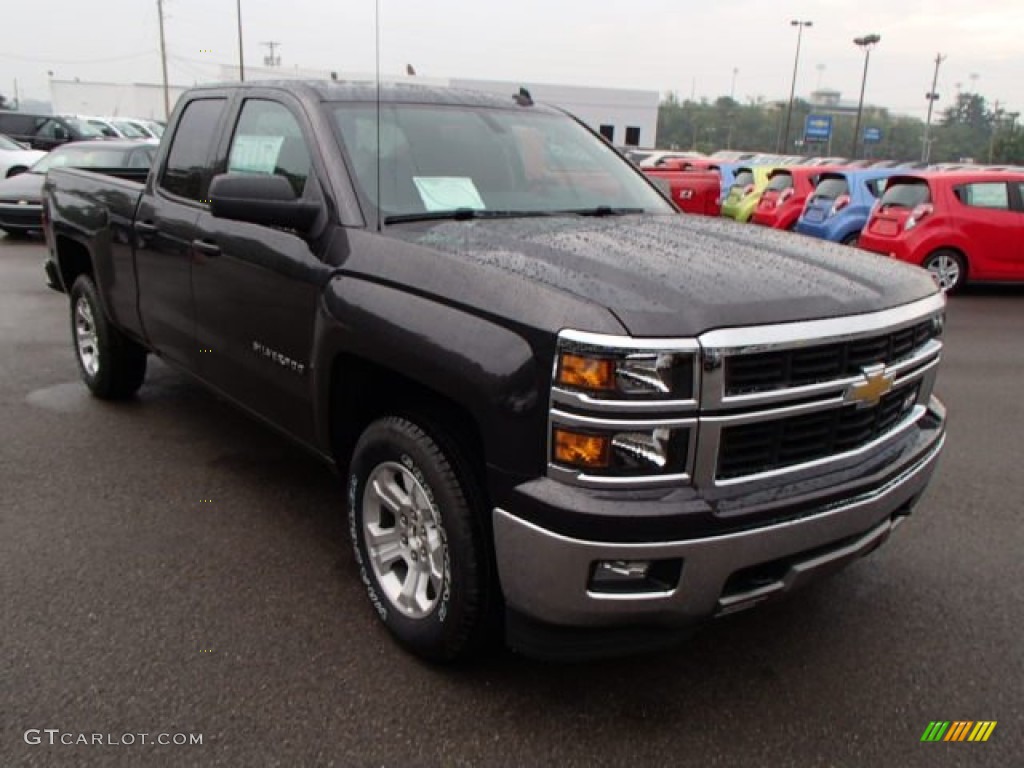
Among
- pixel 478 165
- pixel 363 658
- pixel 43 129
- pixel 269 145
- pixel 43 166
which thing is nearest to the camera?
pixel 363 658

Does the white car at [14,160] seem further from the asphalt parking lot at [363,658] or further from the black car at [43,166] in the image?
the asphalt parking lot at [363,658]

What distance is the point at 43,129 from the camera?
23.3 m

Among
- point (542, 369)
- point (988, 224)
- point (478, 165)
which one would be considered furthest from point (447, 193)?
point (988, 224)

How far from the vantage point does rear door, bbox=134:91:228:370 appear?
4.22m

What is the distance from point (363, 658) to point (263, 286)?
152 centimetres

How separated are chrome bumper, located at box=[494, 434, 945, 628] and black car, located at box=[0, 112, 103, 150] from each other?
23697 millimetres

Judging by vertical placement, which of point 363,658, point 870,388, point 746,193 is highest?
point 870,388

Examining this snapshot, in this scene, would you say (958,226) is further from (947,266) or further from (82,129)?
(82,129)

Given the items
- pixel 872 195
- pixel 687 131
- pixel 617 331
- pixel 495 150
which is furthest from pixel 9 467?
pixel 687 131

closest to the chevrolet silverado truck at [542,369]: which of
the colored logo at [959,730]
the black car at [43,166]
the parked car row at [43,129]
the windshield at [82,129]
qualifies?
the colored logo at [959,730]

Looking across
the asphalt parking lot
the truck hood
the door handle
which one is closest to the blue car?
the asphalt parking lot

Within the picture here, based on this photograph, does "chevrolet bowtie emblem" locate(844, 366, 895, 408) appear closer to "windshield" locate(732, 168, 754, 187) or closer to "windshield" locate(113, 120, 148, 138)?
"windshield" locate(732, 168, 754, 187)

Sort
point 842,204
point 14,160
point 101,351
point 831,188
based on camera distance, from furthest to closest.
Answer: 1. point 14,160
2. point 831,188
3. point 842,204
4. point 101,351

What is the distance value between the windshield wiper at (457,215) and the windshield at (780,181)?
12165 millimetres
